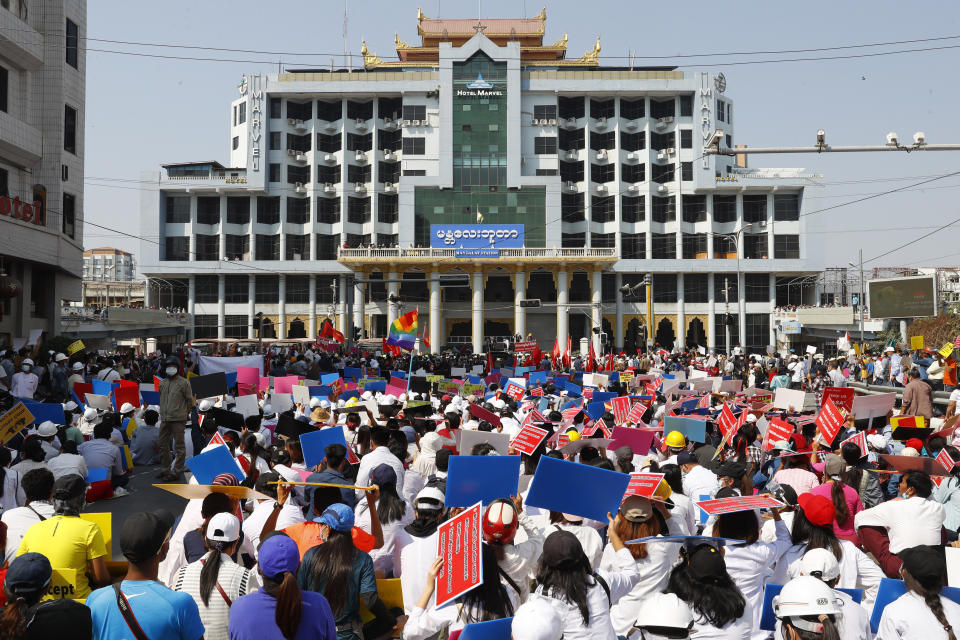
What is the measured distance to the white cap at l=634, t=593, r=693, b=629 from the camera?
314 cm

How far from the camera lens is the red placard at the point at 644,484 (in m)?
5.09

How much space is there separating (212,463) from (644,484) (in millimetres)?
3669

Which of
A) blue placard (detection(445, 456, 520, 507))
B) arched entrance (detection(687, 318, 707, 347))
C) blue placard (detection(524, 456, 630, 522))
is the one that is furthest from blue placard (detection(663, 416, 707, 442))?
arched entrance (detection(687, 318, 707, 347))

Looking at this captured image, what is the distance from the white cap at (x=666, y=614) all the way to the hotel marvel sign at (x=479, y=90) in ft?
189

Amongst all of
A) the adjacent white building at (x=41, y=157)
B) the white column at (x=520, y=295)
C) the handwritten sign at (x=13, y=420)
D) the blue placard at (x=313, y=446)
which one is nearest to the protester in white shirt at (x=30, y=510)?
the blue placard at (x=313, y=446)

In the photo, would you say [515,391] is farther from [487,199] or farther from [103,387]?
[487,199]

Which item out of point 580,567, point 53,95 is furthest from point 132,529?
point 53,95

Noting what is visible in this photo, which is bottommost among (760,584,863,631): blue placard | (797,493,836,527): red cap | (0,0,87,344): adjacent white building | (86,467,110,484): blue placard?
(86,467,110,484): blue placard

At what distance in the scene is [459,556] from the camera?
11.9 ft

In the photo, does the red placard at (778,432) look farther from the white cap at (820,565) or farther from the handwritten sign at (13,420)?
the handwritten sign at (13,420)

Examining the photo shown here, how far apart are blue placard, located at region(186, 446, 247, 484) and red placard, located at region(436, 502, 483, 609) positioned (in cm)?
337

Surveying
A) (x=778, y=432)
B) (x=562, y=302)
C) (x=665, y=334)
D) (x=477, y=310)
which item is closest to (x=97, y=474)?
(x=778, y=432)

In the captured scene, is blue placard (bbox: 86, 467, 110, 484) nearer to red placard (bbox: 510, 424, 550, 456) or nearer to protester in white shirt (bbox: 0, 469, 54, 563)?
protester in white shirt (bbox: 0, 469, 54, 563)

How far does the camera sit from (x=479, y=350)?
54.8m
